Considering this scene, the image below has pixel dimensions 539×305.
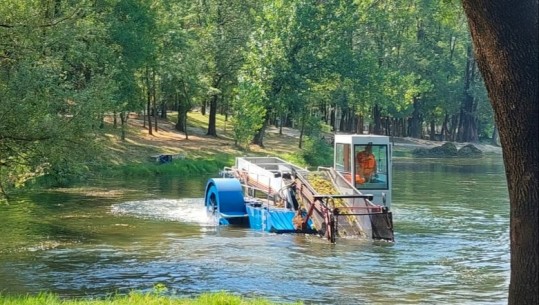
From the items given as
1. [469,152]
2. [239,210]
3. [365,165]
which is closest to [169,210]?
[239,210]

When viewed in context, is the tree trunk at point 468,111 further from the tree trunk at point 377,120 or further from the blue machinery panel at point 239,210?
the blue machinery panel at point 239,210

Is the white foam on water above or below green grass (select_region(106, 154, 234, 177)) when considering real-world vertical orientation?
below

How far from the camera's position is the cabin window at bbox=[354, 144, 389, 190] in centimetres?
2572

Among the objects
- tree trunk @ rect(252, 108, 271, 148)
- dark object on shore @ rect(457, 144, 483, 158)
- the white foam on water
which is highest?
tree trunk @ rect(252, 108, 271, 148)

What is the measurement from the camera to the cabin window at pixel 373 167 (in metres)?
25.7

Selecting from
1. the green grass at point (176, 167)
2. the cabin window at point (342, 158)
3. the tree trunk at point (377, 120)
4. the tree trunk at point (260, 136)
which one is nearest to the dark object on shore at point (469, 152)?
the tree trunk at point (377, 120)

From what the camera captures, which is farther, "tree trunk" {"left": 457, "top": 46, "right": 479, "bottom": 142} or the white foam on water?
"tree trunk" {"left": 457, "top": 46, "right": 479, "bottom": 142}

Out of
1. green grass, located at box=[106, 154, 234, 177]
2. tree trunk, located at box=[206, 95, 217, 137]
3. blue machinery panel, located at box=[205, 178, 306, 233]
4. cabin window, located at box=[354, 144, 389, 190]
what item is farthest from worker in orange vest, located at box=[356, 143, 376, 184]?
tree trunk, located at box=[206, 95, 217, 137]

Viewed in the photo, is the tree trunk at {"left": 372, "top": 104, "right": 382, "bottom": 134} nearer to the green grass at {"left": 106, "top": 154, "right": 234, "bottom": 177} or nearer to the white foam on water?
the green grass at {"left": 106, "top": 154, "right": 234, "bottom": 177}

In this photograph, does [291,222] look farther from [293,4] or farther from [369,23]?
[369,23]

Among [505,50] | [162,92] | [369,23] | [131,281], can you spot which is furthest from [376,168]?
[369,23]

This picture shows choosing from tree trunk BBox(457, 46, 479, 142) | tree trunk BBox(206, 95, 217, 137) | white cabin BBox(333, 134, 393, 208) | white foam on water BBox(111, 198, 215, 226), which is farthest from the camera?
tree trunk BBox(457, 46, 479, 142)

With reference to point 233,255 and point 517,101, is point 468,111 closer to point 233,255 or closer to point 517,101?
point 233,255

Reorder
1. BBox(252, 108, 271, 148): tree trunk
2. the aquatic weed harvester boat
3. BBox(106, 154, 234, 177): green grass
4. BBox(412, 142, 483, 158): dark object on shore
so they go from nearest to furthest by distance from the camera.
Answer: the aquatic weed harvester boat < BBox(106, 154, 234, 177): green grass < BBox(252, 108, 271, 148): tree trunk < BBox(412, 142, 483, 158): dark object on shore
